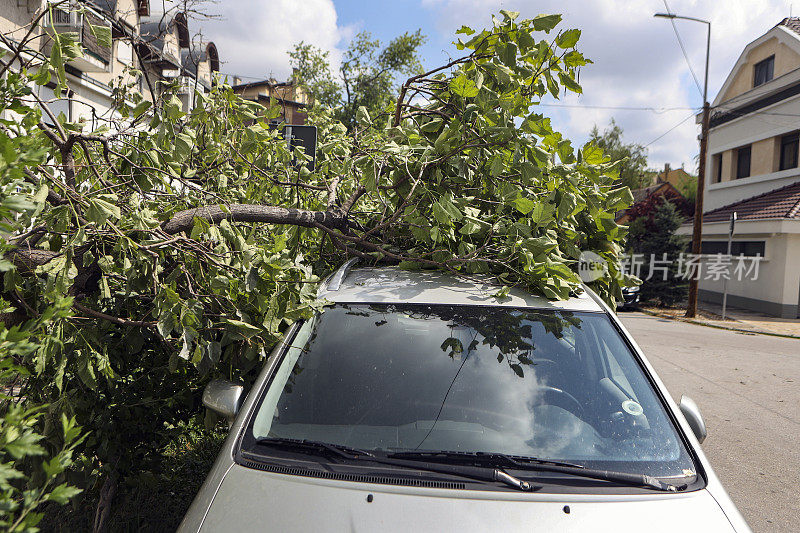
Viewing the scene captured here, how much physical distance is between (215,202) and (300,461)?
2024 millimetres

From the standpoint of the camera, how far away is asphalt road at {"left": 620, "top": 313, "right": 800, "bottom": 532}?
16.6 ft

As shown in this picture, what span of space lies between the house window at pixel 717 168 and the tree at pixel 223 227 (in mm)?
29009

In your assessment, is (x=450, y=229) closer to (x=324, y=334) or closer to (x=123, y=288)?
(x=324, y=334)

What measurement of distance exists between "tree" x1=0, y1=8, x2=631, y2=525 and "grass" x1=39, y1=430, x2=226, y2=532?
272 mm

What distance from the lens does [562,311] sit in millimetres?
2994

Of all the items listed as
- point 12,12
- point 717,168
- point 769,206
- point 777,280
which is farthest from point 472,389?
point 717,168

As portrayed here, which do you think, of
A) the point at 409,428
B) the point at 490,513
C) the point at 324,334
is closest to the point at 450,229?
the point at 324,334

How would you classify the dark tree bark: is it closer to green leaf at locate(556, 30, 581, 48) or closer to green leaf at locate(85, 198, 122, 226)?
green leaf at locate(85, 198, 122, 226)

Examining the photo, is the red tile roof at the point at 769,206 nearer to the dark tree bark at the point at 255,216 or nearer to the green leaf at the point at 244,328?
the dark tree bark at the point at 255,216

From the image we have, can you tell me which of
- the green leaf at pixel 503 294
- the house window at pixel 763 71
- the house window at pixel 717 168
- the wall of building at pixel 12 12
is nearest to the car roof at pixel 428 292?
the green leaf at pixel 503 294

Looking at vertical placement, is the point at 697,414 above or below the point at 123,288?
below

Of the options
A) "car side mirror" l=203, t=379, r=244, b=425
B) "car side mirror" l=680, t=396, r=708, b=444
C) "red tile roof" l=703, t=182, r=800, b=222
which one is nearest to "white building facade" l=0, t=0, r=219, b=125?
"car side mirror" l=203, t=379, r=244, b=425

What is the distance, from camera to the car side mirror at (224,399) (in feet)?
8.35

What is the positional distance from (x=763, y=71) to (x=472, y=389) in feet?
100
